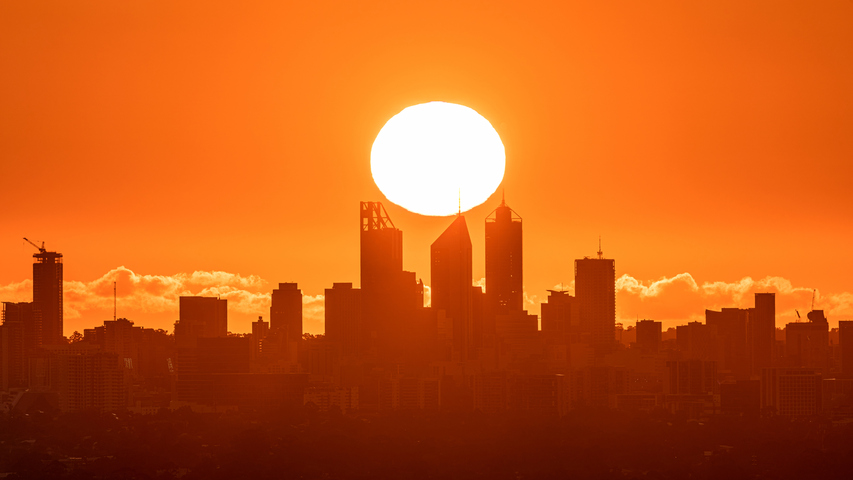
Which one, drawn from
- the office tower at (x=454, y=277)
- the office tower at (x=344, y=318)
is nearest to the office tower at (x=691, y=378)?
the office tower at (x=454, y=277)

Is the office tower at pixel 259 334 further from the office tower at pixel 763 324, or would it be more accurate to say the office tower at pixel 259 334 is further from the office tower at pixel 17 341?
the office tower at pixel 763 324

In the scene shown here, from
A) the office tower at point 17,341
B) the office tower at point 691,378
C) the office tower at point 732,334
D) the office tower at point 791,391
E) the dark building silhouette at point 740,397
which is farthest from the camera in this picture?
the office tower at point 732,334

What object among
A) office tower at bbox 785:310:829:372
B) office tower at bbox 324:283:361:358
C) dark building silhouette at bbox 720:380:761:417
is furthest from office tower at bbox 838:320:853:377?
office tower at bbox 324:283:361:358

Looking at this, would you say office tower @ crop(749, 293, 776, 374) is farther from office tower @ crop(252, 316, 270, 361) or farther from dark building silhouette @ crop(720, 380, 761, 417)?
office tower @ crop(252, 316, 270, 361)

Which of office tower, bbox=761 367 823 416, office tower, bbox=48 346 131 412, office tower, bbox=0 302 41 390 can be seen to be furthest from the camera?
office tower, bbox=0 302 41 390

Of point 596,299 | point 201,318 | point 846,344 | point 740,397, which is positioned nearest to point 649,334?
point 596,299

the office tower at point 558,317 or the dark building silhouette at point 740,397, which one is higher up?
the office tower at point 558,317

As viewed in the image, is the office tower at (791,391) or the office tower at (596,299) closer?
the office tower at (791,391)
